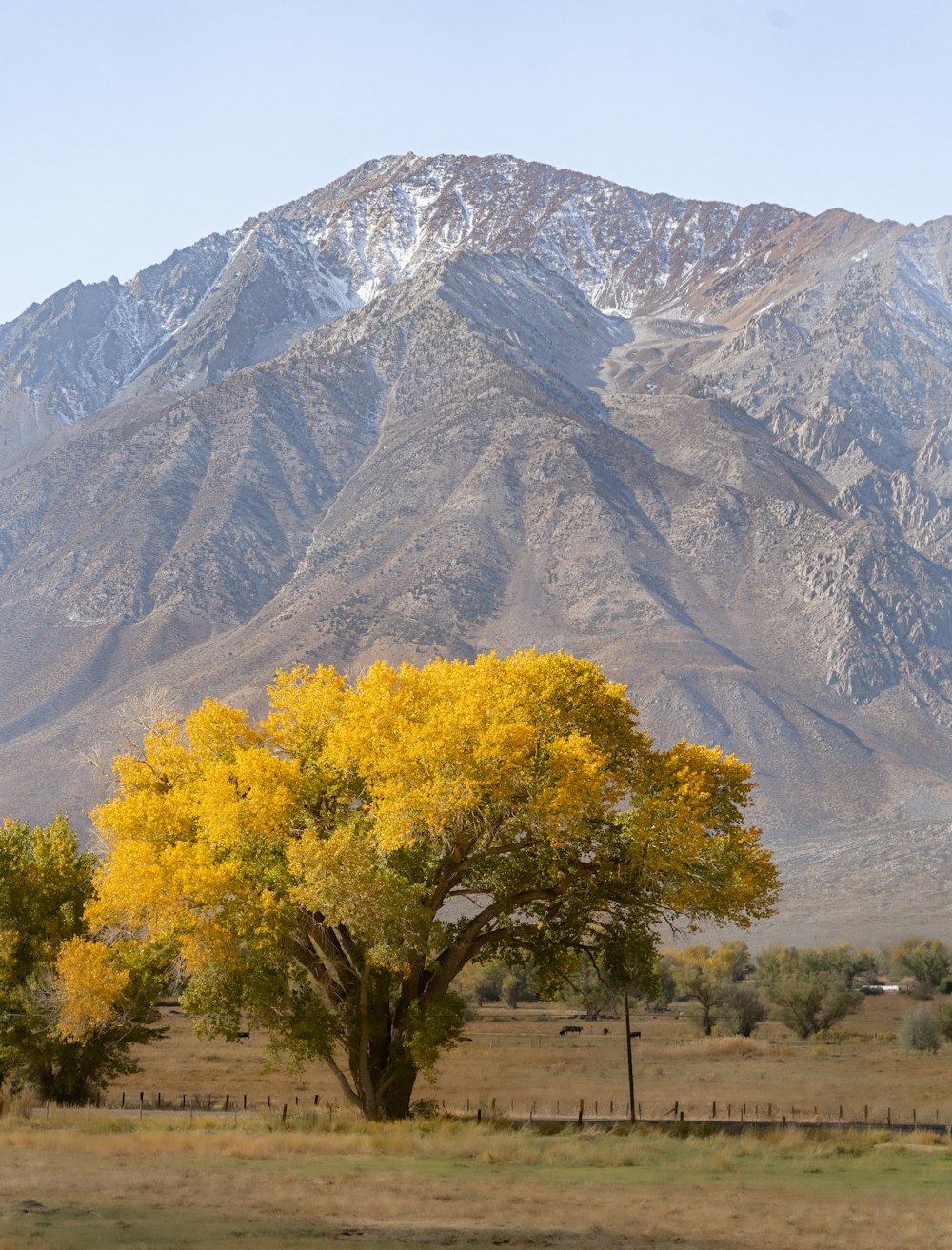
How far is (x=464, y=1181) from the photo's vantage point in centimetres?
2881

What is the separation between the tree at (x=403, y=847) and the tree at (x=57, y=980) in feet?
5.01

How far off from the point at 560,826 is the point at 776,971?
Result: 77202mm

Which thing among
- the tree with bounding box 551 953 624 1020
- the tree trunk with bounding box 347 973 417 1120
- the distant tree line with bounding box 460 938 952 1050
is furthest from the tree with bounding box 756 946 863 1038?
the tree trunk with bounding box 347 973 417 1120

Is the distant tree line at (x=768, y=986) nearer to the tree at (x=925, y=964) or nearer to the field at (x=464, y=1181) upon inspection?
the tree at (x=925, y=964)

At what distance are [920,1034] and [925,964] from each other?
3600cm

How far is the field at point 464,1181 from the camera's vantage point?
23031 mm

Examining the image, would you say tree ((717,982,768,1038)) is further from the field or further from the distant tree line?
the field

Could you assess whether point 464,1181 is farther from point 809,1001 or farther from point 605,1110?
point 809,1001

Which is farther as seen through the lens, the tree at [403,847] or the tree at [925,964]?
the tree at [925,964]

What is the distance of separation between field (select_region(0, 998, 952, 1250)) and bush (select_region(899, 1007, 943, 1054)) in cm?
1872

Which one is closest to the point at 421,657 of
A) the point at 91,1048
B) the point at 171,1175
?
the point at 91,1048

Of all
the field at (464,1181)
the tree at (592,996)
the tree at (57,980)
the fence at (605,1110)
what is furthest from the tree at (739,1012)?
the tree at (57,980)

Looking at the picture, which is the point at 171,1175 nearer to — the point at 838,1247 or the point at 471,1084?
the point at 838,1247

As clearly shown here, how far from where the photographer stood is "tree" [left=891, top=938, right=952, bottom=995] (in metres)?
107
